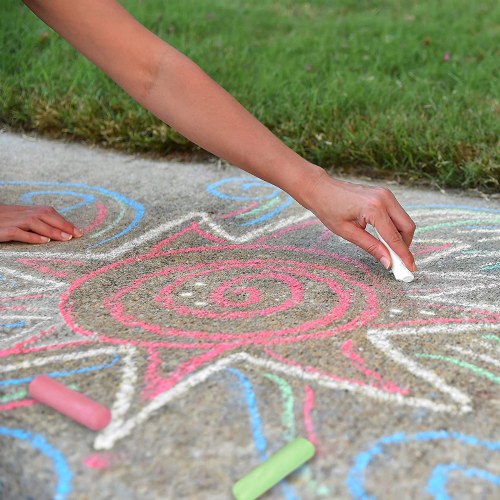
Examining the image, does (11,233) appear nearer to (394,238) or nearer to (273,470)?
(394,238)

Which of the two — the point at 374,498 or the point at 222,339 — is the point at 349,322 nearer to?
the point at 222,339

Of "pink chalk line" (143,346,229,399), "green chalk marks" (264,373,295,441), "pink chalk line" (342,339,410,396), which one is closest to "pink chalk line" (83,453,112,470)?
"pink chalk line" (143,346,229,399)

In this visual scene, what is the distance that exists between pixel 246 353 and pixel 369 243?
0.44 m

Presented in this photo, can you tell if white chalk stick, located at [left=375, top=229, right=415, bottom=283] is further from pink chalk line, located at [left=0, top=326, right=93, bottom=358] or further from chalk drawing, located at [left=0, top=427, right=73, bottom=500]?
chalk drawing, located at [left=0, top=427, right=73, bottom=500]

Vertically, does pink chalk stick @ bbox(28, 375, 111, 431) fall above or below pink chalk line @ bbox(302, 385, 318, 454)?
below

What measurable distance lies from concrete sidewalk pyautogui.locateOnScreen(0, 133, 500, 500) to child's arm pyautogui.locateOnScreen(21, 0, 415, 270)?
17 centimetres

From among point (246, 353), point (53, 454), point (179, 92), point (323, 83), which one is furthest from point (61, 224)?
point (323, 83)

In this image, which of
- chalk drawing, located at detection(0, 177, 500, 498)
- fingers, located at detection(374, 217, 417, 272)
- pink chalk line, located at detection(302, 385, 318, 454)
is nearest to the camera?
pink chalk line, located at detection(302, 385, 318, 454)

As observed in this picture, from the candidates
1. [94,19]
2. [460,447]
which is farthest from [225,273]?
[460,447]

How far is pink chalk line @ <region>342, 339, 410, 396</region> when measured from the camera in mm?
1442

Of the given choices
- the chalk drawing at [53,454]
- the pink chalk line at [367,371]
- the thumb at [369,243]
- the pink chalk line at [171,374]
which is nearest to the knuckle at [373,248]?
the thumb at [369,243]

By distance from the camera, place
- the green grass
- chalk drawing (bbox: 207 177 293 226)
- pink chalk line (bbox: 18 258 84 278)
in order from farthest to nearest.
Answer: the green grass, chalk drawing (bbox: 207 177 293 226), pink chalk line (bbox: 18 258 84 278)

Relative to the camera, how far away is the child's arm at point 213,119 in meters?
1.83

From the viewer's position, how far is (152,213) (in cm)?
246
